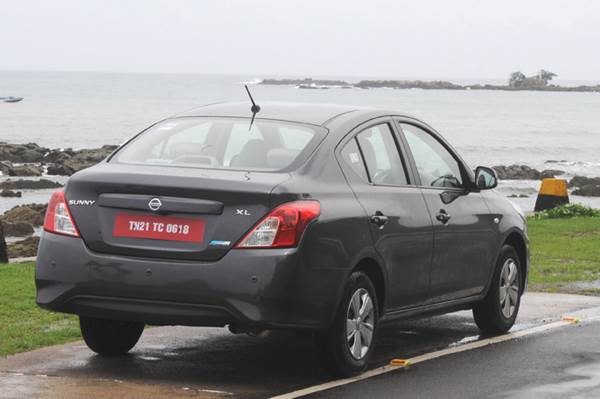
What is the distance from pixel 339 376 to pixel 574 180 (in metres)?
47.8

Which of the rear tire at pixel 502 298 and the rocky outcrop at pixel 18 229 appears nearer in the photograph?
the rear tire at pixel 502 298

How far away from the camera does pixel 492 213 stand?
10539 millimetres

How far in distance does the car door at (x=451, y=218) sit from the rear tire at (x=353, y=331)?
951 millimetres

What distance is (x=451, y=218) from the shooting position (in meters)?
9.93

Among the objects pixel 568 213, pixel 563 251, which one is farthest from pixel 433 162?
pixel 568 213

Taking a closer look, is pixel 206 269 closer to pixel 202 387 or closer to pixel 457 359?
pixel 202 387

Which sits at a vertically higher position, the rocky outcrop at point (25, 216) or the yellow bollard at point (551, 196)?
the yellow bollard at point (551, 196)

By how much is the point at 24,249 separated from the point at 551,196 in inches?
397

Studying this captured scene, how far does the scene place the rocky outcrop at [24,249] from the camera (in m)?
24.0

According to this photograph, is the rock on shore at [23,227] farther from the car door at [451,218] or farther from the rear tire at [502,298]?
the car door at [451,218]

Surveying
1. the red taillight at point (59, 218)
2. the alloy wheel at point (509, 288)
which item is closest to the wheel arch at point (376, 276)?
the red taillight at point (59, 218)

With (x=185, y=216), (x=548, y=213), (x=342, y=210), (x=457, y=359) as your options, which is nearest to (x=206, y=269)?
(x=185, y=216)

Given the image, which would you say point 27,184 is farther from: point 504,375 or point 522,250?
point 504,375

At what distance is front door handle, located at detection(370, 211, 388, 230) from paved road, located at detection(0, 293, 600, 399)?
36.9 inches
